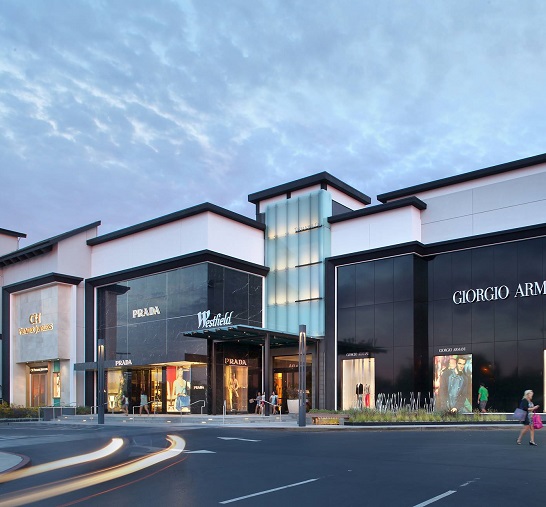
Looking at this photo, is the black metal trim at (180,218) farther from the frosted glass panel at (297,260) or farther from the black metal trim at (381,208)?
the black metal trim at (381,208)

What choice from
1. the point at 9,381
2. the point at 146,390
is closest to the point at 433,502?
the point at 146,390

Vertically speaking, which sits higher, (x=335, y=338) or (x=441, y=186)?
(x=441, y=186)

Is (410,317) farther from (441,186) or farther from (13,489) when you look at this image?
(13,489)

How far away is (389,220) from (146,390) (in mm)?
20438

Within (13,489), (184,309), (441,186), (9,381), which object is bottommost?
(9,381)

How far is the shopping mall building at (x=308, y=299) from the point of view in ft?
116

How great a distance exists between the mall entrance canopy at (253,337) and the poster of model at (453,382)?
8.34m

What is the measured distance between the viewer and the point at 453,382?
3647 cm

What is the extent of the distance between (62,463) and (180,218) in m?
28.1

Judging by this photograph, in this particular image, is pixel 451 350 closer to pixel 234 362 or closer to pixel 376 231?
pixel 376 231

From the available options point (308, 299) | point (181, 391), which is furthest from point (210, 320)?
point (308, 299)

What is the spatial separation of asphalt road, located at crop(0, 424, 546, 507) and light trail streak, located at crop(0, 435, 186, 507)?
0.02 meters

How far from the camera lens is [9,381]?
5234cm

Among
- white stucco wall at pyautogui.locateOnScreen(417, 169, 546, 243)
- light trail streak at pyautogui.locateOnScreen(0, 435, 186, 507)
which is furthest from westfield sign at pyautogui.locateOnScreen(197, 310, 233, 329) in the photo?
light trail streak at pyautogui.locateOnScreen(0, 435, 186, 507)
